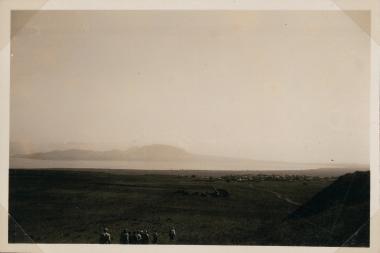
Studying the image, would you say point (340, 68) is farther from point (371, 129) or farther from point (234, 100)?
point (234, 100)

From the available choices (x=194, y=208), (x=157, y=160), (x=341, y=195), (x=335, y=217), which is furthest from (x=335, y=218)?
(x=157, y=160)

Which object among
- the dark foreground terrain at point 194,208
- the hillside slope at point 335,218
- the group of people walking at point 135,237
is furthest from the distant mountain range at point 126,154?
the hillside slope at point 335,218

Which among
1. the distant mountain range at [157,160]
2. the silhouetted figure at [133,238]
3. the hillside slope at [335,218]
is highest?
the distant mountain range at [157,160]

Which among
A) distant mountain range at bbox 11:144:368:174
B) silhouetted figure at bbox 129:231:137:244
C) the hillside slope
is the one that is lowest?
silhouetted figure at bbox 129:231:137:244

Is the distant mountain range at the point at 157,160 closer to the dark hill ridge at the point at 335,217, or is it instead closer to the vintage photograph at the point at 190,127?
the vintage photograph at the point at 190,127

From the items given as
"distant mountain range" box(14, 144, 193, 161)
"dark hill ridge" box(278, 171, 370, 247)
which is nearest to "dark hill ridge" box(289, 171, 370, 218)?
"dark hill ridge" box(278, 171, 370, 247)

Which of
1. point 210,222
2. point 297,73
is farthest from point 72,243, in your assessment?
point 297,73

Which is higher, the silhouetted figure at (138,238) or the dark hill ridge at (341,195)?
the dark hill ridge at (341,195)

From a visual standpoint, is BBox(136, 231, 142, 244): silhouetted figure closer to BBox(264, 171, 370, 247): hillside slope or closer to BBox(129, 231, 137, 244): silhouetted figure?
BBox(129, 231, 137, 244): silhouetted figure
